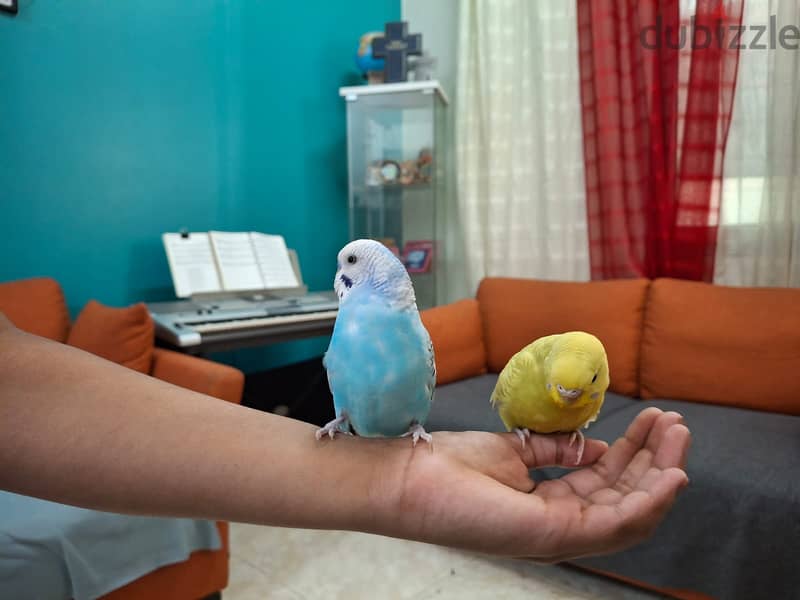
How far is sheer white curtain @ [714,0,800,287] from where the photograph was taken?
2.18 m

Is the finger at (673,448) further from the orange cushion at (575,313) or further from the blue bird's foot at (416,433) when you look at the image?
the orange cushion at (575,313)

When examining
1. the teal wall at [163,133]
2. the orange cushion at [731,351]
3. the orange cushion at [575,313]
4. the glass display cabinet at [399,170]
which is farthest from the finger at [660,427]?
the teal wall at [163,133]

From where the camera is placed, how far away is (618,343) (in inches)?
76.6

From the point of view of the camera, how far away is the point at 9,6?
6.69 ft

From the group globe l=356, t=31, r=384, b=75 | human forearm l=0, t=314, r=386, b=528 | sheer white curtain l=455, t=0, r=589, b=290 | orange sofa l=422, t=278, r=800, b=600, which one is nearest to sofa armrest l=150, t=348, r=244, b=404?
orange sofa l=422, t=278, r=800, b=600

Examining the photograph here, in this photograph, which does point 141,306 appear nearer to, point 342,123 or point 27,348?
point 27,348

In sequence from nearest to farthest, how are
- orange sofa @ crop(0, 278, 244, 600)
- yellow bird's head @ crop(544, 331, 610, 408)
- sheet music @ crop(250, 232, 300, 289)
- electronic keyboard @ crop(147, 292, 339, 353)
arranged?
yellow bird's head @ crop(544, 331, 610, 408), orange sofa @ crop(0, 278, 244, 600), electronic keyboard @ crop(147, 292, 339, 353), sheet music @ crop(250, 232, 300, 289)

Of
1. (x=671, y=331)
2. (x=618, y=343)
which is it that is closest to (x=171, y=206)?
(x=618, y=343)

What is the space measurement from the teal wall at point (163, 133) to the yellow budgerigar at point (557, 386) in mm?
2125

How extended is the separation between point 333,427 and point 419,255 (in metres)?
2.30

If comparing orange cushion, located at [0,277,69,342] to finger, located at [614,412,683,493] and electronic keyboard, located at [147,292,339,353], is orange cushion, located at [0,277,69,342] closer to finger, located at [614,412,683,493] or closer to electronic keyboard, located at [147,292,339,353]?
electronic keyboard, located at [147,292,339,353]

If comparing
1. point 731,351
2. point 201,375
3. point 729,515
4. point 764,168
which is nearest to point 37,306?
point 201,375

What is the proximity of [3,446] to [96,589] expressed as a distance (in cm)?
97

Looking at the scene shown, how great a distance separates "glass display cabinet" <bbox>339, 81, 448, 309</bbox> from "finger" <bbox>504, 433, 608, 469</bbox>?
6.76 ft
